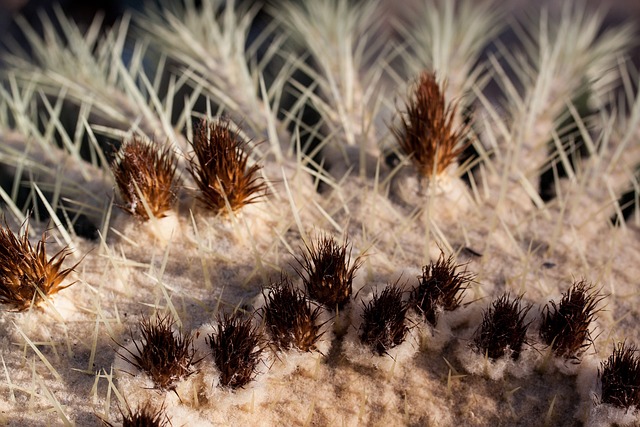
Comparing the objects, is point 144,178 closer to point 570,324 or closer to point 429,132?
point 429,132

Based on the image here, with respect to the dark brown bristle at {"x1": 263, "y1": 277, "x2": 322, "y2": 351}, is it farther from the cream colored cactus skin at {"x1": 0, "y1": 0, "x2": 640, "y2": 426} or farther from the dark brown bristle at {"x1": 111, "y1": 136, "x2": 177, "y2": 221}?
the dark brown bristle at {"x1": 111, "y1": 136, "x2": 177, "y2": 221}

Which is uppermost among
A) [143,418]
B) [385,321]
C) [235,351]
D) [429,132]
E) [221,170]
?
[429,132]

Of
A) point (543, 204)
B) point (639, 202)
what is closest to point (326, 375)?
point (543, 204)

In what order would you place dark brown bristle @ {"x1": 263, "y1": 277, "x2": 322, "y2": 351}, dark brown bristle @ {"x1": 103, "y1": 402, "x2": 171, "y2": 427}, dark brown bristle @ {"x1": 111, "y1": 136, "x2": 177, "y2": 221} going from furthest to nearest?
dark brown bristle @ {"x1": 111, "y1": 136, "x2": 177, "y2": 221}
dark brown bristle @ {"x1": 263, "y1": 277, "x2": 322, "y2": 351}
dark brown bristle @ {"x1": 103, "y1": 402, "x2": 171, "y2": 427}

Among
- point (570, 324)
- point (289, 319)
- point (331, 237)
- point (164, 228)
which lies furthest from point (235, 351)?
point (570, 324)

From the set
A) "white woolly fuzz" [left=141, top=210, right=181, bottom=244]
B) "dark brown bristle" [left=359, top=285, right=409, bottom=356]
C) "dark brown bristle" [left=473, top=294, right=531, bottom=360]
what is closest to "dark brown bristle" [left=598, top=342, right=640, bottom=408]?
"dark brown bristle" [left=473, top=294, right=531, bottom=360]

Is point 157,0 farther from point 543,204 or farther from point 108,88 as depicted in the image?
point 543,204
